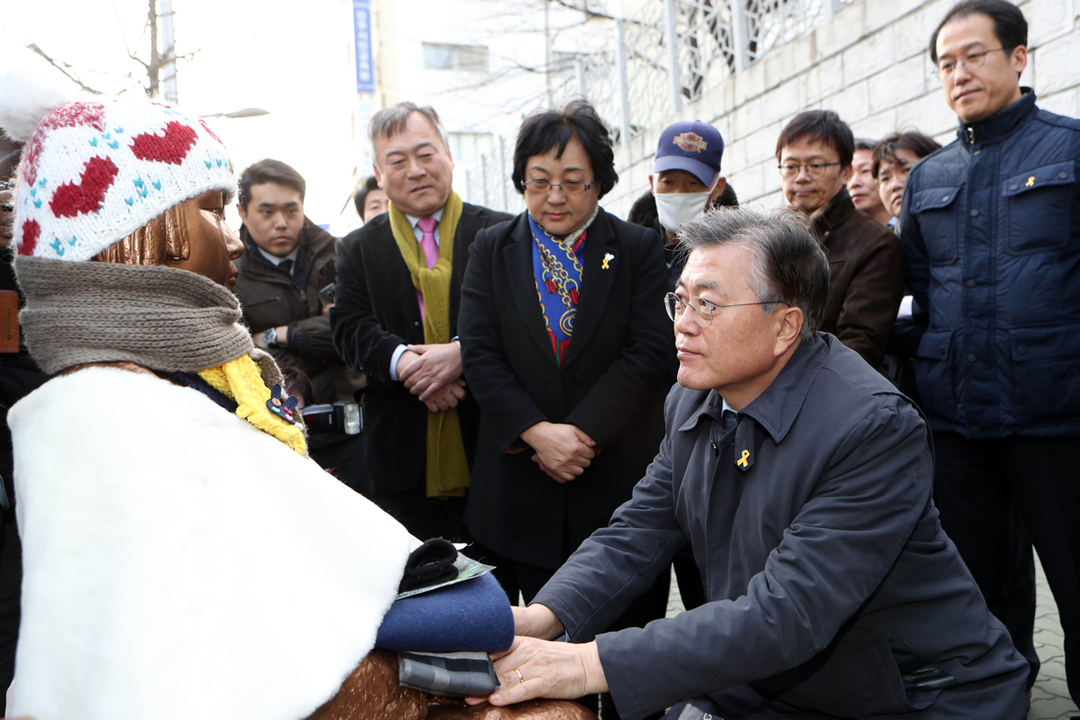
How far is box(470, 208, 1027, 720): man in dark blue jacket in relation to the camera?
5.25 ft

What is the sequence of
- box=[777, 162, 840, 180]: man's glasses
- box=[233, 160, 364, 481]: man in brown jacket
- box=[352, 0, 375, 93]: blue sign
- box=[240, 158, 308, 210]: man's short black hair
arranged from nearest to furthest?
box=[777, 162, 840, 180]: man's glasses
box=[233, 160, 364, 481]: man in brown jacket
box=[240, 158, 308, 210]: man's short black hair
box=[352, 0, 375, 93]: blue sign

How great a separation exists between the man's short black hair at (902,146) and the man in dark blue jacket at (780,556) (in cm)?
264

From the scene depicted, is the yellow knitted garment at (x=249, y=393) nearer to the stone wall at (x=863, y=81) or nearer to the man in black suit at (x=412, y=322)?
the man in black suit at (x=412, y=322)

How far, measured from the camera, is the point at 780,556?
1.65m

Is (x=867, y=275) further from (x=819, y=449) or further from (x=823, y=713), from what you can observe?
(x=823, y=713)

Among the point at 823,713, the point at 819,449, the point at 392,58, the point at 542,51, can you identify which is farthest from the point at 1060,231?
the point at 392,58

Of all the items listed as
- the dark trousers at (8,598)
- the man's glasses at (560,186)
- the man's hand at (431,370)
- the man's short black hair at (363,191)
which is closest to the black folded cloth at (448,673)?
the dark trousers at (8,598)

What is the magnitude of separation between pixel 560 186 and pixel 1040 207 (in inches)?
64.2

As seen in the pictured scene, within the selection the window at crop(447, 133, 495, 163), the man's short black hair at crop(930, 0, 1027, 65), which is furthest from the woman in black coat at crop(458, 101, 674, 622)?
the window at crop(447, 133, 495, 163)

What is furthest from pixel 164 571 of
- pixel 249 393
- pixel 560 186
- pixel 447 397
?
pixel 560 186

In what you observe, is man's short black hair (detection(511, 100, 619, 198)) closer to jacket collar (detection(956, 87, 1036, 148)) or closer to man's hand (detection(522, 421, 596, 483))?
man's hand (detection(522, 421, 596, 483))

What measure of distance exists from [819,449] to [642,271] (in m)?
1.44

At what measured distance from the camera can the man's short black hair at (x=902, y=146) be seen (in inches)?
164

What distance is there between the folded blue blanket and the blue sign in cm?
3049
